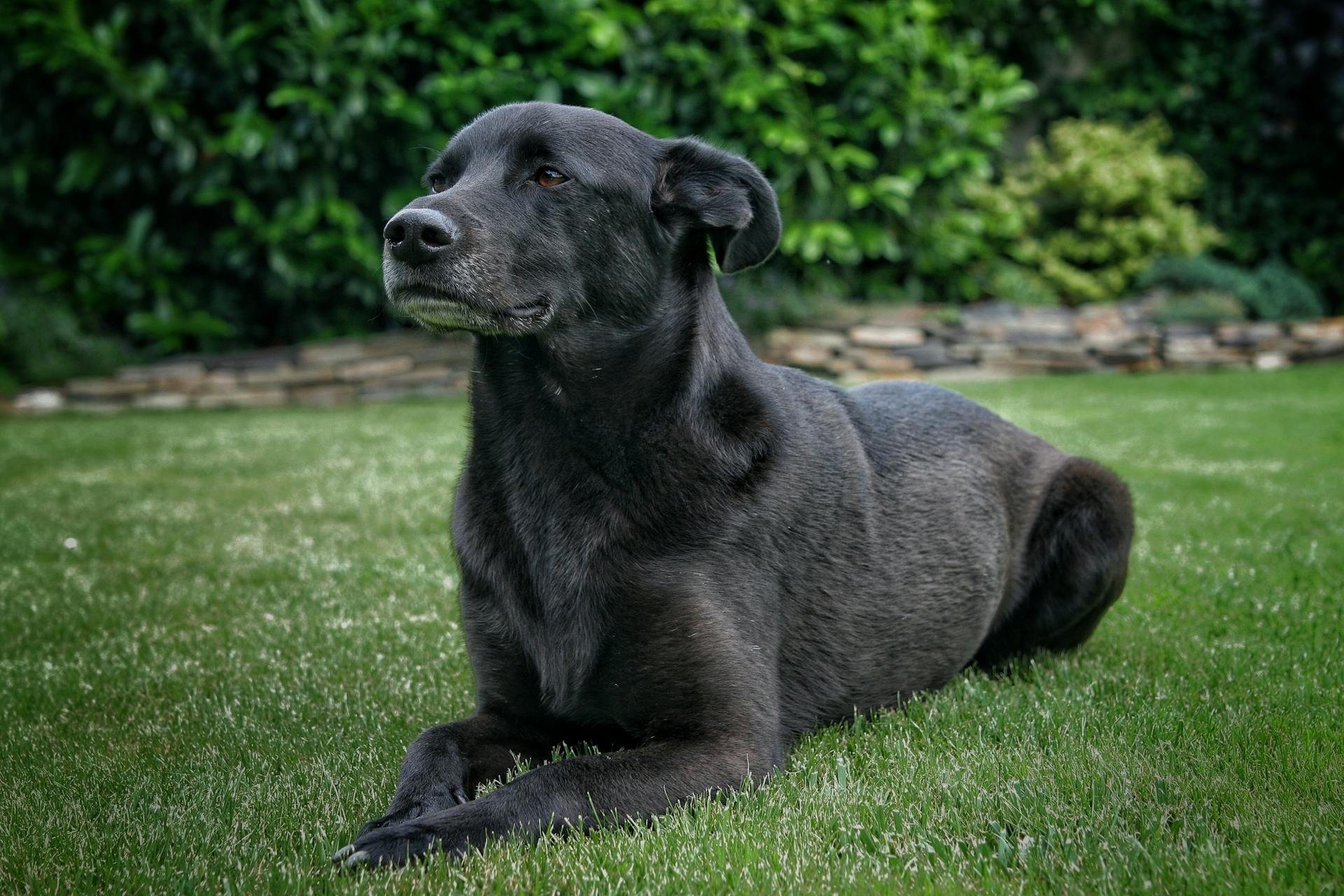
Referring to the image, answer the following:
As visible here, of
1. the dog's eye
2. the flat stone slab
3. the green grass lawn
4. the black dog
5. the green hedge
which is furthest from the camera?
the flat stone slab

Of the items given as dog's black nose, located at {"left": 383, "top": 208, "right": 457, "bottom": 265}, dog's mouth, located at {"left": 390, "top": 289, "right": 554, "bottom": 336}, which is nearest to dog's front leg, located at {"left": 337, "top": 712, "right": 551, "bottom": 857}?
dog's mouth, located at {"left": 390, "top": 289, "right": 554, "bottom": 336}

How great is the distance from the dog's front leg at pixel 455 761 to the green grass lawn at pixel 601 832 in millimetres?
131

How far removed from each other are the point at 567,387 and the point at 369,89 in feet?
29.7

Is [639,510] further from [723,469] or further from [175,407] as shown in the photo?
[175,407]

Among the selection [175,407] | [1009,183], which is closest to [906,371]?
[1009,183]

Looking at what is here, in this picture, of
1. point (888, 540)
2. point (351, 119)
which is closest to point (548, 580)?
point (888, 540)

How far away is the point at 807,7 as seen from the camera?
10.7m

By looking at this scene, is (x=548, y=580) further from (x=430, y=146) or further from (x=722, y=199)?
(x=430, y=146)

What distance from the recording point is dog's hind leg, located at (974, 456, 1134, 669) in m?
3.59

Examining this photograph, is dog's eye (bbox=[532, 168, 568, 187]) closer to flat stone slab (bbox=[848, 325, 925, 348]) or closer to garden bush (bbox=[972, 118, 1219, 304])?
flat stone slab (bbox=[848, 325, 925, 348])

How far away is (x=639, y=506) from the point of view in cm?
267

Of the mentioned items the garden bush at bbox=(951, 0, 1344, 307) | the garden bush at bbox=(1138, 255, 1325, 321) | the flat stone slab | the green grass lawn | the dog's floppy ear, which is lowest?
the green grass lawn

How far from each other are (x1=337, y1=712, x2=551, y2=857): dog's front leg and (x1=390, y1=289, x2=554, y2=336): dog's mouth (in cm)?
96

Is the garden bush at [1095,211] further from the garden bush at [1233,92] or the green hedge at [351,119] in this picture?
the green hedge at [351,119]
